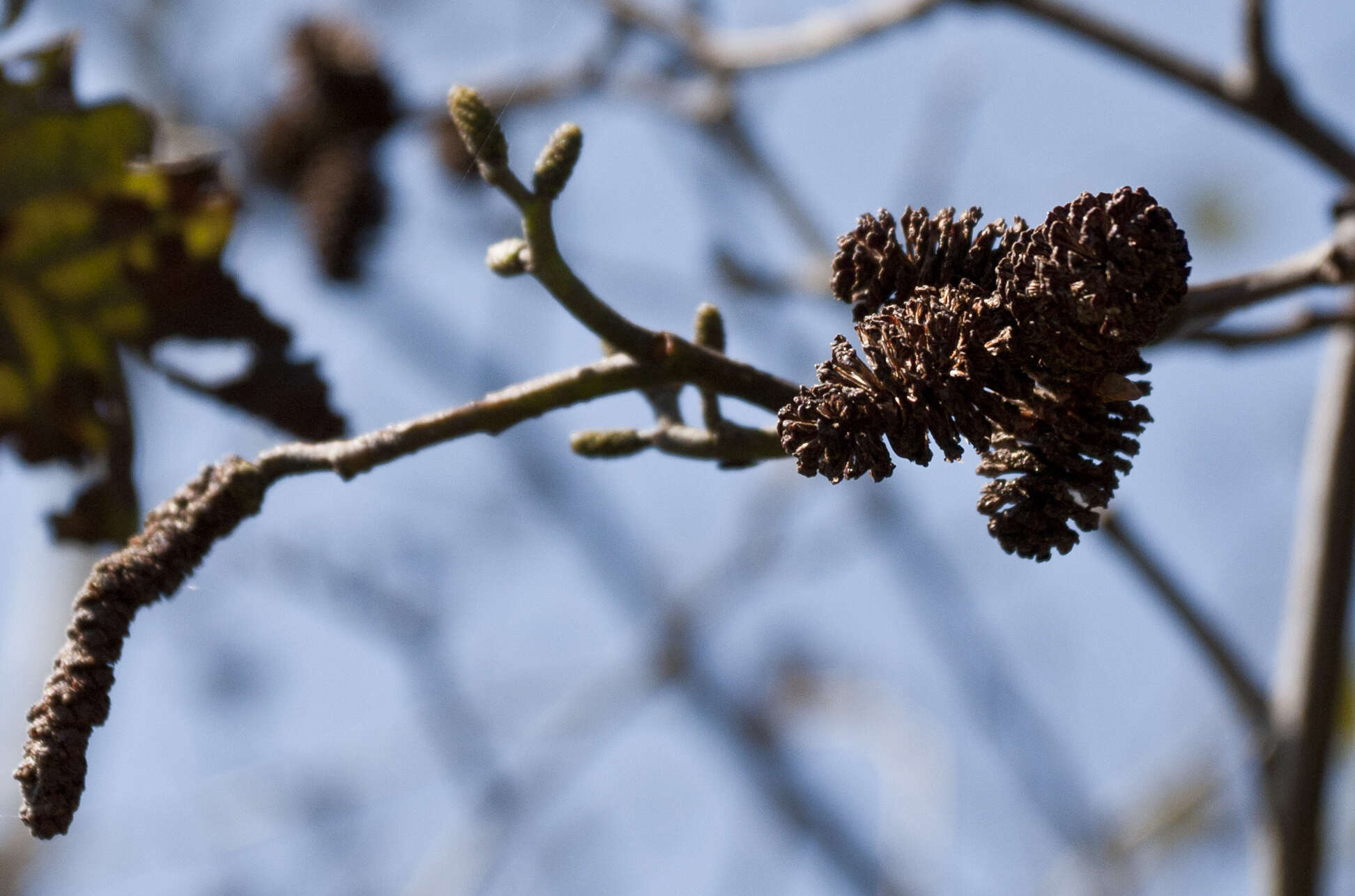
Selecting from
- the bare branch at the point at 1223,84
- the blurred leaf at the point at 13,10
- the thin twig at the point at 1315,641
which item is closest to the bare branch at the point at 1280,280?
the bare branch at the point at 1223,84

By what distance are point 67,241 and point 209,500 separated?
2.48 ft

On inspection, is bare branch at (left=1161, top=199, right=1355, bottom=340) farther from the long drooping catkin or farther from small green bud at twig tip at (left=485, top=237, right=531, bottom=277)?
the long drooping catkin

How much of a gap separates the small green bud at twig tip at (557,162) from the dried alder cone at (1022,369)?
10.2 inches

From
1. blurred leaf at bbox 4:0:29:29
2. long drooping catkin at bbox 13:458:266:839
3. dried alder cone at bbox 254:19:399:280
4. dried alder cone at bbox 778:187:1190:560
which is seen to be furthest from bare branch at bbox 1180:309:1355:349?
dried alder cone at bbox 254:19:399:280

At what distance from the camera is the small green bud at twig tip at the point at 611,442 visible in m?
0.92

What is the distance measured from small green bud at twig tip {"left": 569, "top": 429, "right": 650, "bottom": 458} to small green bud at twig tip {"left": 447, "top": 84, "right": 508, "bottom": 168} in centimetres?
22

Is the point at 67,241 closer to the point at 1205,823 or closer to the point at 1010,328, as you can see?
the point at 1010,328

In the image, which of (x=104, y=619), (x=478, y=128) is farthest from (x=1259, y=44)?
(x=104, y=619)

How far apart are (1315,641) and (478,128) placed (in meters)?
1.45

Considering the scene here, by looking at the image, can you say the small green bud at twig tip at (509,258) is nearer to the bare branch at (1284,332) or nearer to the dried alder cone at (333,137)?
the bare branch at (1284,332)

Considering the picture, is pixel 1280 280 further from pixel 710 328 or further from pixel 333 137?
pixel 333 137

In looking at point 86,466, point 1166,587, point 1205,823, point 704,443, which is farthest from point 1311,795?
point 1205,823

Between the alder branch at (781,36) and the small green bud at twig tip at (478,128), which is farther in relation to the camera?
the alder branch at (781,36)

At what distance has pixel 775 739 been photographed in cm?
586
